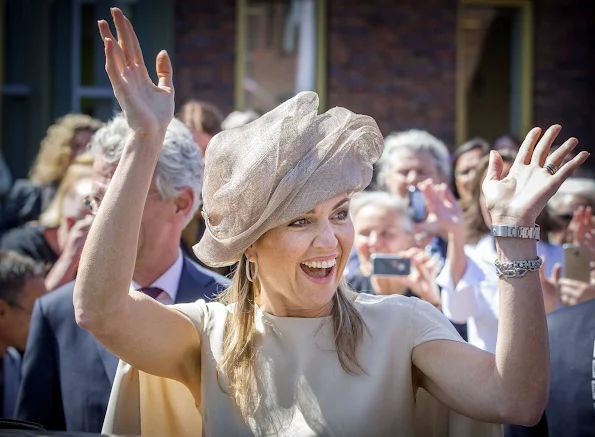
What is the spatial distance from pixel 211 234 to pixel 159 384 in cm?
52

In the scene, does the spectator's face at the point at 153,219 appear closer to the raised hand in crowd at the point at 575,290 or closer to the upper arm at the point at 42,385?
the upper arm at the point at 42,385

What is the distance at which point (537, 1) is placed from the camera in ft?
34.5

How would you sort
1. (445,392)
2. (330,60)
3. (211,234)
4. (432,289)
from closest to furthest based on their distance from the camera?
(445,392), (211,234), (432,289), (330,60)

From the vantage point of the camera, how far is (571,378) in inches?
131

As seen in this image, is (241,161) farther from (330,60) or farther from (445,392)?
(330,60)

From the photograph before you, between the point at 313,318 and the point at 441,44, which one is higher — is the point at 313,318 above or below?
below

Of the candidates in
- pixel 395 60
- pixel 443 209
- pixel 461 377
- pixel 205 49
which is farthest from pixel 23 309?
pixel 395 60

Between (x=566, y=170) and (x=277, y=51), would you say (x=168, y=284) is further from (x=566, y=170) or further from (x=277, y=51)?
(x=277, y=51)

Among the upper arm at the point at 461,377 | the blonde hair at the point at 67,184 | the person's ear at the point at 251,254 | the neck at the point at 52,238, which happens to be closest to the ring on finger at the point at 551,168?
the upper arm at the point at 461,377

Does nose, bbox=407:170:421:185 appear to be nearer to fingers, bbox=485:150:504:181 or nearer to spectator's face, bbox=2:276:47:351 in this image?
spectator's face, bbox=2:276:47:351

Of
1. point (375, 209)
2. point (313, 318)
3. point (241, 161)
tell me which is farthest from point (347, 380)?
point (375, 209)

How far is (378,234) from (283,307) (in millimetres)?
2427

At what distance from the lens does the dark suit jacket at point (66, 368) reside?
11.9ft

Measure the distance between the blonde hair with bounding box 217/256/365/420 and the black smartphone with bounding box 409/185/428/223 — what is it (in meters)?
2.90
